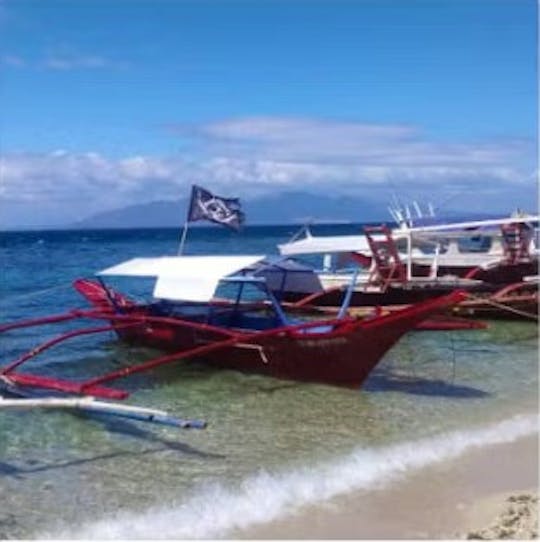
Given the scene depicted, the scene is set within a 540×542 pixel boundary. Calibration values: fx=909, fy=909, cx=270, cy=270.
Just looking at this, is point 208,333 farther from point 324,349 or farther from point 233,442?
point 233,442

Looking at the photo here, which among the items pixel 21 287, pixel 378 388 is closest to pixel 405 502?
pixel 378 388

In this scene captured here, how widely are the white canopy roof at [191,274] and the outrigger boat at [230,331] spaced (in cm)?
1

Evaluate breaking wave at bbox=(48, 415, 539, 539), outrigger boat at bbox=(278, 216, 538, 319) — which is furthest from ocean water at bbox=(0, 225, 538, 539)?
outrigger boat at bbox=(278, 216, 538, 319)

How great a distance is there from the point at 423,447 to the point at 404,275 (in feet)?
39.6

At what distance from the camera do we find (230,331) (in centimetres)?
1278

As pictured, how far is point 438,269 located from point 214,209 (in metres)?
8.84

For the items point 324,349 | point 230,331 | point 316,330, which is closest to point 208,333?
point 230,331

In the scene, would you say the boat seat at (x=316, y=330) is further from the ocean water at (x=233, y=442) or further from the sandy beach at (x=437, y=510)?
the sandy beach at (x=437, y=510)

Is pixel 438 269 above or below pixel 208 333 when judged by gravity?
above

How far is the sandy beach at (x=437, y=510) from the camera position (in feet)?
22.5

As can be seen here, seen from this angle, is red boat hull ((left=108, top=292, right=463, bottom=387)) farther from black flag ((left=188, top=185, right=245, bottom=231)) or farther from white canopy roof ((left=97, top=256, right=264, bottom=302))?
black flag ((left=188, top=185, right=245, bottom=231))

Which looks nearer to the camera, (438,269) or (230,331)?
(230,331)

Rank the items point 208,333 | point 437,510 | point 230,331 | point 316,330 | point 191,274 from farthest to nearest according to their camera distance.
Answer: point 208,333 < point 191,274 < point 230,331 < point 316,330 < point 437,510

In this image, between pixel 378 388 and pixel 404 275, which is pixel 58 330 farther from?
pixel 378 388
